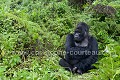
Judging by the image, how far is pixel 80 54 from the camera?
16.6ft

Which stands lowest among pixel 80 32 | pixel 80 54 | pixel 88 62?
pixel 88 62

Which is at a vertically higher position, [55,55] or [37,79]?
[37,79]

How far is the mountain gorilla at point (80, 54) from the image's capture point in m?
5.03

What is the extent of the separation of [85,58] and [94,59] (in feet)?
0.50

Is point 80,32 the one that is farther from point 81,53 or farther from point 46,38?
point 46,38

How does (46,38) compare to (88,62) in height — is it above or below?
above

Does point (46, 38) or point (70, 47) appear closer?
point (70, 47)

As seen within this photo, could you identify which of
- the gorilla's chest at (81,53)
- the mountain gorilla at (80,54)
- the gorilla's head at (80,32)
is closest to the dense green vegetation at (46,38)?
the mountain gorilla at (80,54)

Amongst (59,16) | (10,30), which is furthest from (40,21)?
(10,30)

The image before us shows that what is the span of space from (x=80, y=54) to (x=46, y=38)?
0.89 meters

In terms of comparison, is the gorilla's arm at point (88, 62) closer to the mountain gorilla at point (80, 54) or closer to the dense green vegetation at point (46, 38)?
the mountain gorilla at point (80, 54)

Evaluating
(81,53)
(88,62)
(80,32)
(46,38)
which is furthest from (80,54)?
(46,38)

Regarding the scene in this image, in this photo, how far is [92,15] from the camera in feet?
22.5

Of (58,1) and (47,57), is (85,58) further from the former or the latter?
(58,1)
